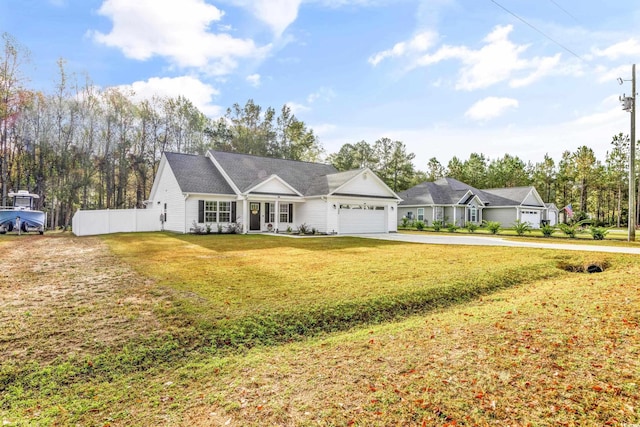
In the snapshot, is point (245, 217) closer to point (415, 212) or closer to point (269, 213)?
point (269, 213)

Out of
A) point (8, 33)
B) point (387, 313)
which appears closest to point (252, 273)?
point (387, 313)

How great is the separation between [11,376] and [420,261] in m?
9.19

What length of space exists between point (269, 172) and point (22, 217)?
15269 mm

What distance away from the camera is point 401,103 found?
18031 millimetres

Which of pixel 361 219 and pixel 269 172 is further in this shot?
pixel 269 172

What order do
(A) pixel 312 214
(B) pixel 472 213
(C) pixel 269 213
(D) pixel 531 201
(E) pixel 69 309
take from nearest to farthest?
(E) pixel 69 309 → (A) pixel 312 214 → (C) pixel 269 213 → (B) pixel 472 213 → (D) pixel 531 201

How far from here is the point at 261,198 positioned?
68.7ft

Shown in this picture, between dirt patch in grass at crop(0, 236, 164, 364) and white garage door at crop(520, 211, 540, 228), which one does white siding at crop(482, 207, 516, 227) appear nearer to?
white garage door at crop(520, 211, 540, 228)

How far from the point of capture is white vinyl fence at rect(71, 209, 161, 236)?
67.5ft

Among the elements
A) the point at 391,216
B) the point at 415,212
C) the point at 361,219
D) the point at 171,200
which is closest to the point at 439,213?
the point at 415,212

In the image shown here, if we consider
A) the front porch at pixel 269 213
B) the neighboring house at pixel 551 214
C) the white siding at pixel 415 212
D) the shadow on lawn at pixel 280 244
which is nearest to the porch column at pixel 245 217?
the front porch at pixel 269 213

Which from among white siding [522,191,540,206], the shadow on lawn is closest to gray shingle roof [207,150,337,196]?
the shadow on lawn

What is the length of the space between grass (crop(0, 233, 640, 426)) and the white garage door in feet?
95.8

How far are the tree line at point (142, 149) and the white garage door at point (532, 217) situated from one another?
332 inches
